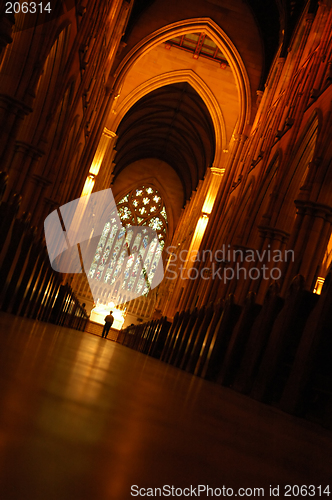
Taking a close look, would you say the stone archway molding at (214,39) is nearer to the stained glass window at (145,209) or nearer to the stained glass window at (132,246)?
the stained glass window at (132,246)

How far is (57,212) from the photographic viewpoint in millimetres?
16219

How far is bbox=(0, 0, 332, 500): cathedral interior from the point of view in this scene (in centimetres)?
88

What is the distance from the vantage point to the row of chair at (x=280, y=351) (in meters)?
3.21

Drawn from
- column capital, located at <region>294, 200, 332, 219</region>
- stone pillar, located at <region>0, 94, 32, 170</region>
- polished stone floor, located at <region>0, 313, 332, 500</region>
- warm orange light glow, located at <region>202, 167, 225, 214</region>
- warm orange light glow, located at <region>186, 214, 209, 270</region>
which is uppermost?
warm orange light glow, located at <region>202, 167, 225, 214</region>

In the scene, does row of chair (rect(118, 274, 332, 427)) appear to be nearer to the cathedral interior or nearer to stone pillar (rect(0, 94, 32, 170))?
the cathedral interior

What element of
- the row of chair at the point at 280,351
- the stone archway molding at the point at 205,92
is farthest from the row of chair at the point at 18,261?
the stone archway molding at the point at 205,92

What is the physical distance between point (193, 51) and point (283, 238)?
1422 centimetres

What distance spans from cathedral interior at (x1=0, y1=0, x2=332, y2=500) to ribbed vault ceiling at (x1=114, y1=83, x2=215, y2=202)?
163 mm

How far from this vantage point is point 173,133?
3366 cm

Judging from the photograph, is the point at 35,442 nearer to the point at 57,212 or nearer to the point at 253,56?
the point at 57,212

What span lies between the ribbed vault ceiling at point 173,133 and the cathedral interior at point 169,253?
16 cm

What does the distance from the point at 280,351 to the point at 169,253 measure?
30522 mm

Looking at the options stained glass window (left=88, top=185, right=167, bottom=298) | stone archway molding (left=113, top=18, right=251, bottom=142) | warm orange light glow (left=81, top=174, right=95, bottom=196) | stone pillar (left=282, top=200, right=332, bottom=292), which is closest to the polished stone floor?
stone pillar (left=282, top=200, right=332, bottom=292)

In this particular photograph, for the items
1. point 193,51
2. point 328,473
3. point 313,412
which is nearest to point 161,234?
point 193,51
